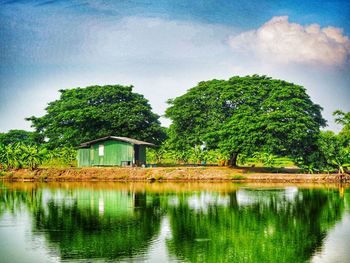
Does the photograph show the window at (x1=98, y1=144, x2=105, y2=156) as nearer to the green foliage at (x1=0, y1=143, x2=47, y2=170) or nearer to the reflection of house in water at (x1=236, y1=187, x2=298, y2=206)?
the green foliage at (x1=0, y1=143, x2=47, y2=170)

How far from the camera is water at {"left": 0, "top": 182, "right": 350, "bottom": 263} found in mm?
14562

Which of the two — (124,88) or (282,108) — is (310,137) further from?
(124,88)

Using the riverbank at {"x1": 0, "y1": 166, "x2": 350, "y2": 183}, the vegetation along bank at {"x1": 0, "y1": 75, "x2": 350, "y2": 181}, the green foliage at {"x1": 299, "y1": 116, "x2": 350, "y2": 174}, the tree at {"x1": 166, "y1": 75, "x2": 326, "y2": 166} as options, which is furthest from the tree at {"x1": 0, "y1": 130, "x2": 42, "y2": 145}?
the green foliage at {"x1": 299, "y1": 116, "x2": 350, "y2": 174}

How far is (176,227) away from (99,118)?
3697 cm

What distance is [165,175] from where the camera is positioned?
43.6 meters

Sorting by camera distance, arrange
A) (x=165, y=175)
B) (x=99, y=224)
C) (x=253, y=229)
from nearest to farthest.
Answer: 1. (x=253, y=229)
2. (x=99, y=224)
3. (x=165, y=175)

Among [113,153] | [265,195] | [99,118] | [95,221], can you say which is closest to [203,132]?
[113,153]

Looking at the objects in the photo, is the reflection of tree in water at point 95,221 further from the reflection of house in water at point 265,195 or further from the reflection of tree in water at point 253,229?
the reflection of house in water at point 265,195

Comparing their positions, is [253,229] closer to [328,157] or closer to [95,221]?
[95,221]

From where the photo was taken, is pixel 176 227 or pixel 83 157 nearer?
pixel 176 227

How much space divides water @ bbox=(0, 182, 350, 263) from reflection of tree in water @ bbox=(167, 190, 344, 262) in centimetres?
3

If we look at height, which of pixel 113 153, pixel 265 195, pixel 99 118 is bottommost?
pixel 265 195

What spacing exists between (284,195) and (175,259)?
18.1m

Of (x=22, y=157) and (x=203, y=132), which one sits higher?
(x=203, y=132)
